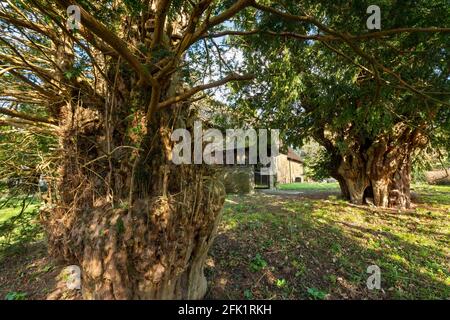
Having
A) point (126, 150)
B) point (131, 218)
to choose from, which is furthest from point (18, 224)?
point (131, 218)

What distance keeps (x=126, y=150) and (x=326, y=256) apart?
3965 millimetres

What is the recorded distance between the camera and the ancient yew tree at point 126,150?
7.43ft

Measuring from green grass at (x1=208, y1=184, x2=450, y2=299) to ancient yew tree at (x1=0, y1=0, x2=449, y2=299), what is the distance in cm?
112

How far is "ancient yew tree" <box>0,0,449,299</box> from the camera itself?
227 centimetres

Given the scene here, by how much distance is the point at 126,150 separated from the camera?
2650 millimetres

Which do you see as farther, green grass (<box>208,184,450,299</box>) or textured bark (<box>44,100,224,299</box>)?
green grass (<box>208,184,450,299</box>)

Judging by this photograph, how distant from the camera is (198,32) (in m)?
2.03

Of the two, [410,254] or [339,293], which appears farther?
[410,254]

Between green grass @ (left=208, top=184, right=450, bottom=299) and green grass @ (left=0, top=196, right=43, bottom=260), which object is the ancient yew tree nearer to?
green grass @ (left=208, top=184, right=450, bottom=299)

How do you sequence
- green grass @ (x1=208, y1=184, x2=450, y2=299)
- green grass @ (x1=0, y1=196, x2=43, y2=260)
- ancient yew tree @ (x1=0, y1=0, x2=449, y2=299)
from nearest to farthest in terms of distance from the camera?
ancient yew tree @ (x1=0, y1=0, x2=449, y2=299) → green grass @ (x1=208, y1=184, x2=450, y2=299) → green grass @ (x1=0, y1=196, x2=43, y2=260)

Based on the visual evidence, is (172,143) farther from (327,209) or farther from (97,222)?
(327,209)

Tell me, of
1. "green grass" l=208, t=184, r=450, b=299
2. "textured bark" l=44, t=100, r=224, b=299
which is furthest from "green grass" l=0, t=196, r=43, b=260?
"green grass" l=208, t=184, r=450, b=299
